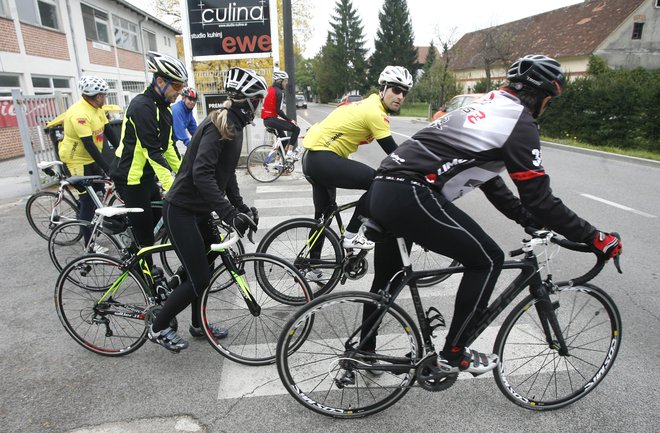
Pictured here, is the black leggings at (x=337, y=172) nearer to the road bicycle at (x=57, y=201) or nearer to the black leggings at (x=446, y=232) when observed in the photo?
the black leggings at (x=446, y=232)

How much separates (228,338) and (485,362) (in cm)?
197

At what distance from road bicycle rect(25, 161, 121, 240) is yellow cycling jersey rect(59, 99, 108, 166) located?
0.61 ft

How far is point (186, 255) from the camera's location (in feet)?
9.45

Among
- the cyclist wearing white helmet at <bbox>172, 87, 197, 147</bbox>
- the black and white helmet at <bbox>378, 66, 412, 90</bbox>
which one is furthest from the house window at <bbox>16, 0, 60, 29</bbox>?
the black and white helmet at <bbox>378, 66, 412, 90</bbox>

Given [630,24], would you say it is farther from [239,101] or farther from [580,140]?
[239,101]

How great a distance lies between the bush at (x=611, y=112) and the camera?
1340 cm

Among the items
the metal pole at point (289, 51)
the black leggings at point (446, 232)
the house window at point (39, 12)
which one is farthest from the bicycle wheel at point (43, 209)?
the house window at point (39, 12)

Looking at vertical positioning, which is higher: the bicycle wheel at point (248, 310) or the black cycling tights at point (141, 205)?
the black cycling tights at point (141, 205)

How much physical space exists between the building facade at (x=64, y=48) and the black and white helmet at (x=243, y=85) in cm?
918

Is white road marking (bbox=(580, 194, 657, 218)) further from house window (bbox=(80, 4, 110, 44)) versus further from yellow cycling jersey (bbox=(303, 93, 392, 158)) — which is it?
house window (bbox=(80, 4, 110, 44))

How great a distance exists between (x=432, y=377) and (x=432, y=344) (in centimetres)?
19

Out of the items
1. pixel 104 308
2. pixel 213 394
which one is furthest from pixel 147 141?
pixel 213 394

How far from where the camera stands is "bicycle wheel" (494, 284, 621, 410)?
8.43 ft

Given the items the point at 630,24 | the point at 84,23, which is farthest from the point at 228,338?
the point at 630,24
